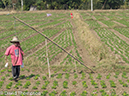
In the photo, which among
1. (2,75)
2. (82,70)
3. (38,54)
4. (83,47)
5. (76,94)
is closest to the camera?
(76,94)

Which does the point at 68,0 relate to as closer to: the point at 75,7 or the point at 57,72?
the point at 75,7

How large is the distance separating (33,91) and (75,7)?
6706 cm

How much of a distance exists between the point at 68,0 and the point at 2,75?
65.6 m

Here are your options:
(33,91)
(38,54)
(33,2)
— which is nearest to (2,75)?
(33,91)

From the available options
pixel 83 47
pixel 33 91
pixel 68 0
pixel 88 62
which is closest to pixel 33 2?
pixel 68 0

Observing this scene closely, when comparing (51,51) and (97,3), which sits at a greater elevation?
(97,3)

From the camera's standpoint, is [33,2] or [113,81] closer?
[113,81]

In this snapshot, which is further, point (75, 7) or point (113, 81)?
point (75, 7)

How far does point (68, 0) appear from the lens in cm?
7231

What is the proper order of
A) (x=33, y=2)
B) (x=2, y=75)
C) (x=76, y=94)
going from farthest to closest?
(x=33, y=2)
(x=2, y=75)
(x=76, y=94)

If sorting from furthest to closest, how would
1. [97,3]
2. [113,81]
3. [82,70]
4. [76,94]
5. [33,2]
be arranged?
[97,3]
[33,2]
[82,70]
[113,81]
[76,94]

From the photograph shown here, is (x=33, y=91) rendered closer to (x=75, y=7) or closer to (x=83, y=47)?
(x=83, y=47)

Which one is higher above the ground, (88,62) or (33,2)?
(33,2)

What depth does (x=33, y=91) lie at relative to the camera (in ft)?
25.8
